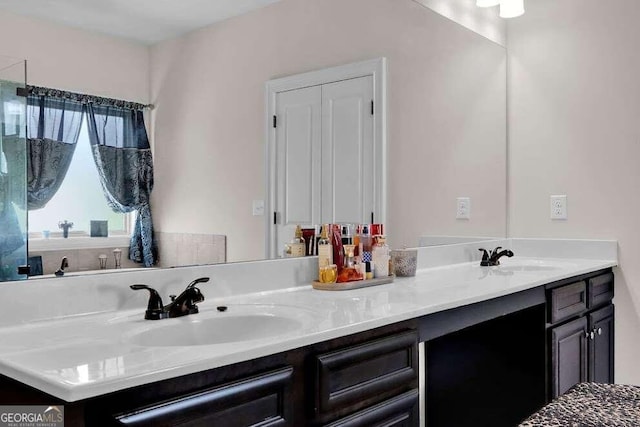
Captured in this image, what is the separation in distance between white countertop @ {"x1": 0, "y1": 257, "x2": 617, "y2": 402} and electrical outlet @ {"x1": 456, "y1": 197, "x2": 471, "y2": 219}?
2.34 feet

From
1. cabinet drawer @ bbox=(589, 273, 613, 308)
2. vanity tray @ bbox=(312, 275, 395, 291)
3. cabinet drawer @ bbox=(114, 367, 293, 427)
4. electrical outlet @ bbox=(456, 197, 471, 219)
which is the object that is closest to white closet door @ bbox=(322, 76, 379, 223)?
vanity tray @ bbox=(312, 275, 395, 291)

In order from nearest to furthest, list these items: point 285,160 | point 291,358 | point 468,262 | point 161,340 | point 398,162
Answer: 1. point 291,358
2. point 161,340
3. point 285,160
4. point 398,162
5. point 468,262

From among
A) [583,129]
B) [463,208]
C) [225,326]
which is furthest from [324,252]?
[583,129]

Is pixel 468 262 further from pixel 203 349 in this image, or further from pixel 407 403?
pixel 203 349

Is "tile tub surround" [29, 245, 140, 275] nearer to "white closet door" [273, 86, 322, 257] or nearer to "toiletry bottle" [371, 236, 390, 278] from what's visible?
"white closet door" [273, 86, 322, 257]

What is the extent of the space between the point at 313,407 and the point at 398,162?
1.32 meters

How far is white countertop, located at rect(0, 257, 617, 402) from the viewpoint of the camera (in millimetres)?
884

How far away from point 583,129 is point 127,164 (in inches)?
90.7

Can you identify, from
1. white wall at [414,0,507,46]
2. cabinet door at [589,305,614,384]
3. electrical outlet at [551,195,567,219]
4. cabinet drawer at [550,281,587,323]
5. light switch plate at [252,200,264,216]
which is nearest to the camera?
light switch plate at [252,200,264,216]

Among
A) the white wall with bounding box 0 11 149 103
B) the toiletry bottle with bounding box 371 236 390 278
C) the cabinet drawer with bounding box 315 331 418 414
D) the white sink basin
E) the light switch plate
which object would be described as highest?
the white wall with bounding box 0 11 149 103

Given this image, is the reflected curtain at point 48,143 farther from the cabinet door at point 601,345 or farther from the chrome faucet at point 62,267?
the cabinet door at point 601,345

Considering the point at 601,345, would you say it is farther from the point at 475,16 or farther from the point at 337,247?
the point at 475,16

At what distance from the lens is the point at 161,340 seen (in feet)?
4.20

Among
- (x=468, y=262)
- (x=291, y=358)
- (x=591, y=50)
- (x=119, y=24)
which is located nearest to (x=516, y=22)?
(x=591, y=50)
